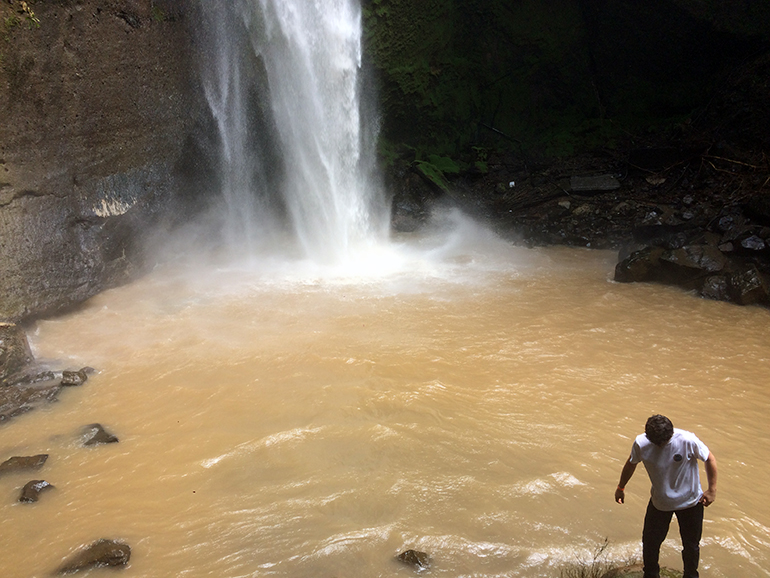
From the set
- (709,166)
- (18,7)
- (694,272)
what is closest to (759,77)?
(709,166)

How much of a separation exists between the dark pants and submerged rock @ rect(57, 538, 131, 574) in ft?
9.97

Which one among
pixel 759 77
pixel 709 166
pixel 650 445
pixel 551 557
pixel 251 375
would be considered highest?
pixel 759 77

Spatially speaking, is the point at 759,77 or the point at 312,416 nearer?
the point at 312,416

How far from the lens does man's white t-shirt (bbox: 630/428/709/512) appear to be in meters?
2.82

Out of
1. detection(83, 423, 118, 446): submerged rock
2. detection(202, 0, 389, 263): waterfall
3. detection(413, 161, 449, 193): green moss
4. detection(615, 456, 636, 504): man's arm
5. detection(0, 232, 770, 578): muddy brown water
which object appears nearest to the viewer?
detection(615, 456, 636, 504): man's arm

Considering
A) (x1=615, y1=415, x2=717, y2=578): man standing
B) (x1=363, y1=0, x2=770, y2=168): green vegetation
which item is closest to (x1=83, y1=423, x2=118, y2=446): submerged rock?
(x1=615, y1=415, x2=717, y2=578): man standing

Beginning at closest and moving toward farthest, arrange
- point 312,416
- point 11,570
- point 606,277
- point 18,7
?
point 11,570 → point 312,416 → point 18,7 → point 606,277

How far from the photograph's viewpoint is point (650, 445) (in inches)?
114

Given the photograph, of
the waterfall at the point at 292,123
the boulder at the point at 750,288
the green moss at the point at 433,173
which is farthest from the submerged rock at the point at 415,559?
the green moss at the point at 433,173

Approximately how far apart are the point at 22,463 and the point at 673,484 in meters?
4.58

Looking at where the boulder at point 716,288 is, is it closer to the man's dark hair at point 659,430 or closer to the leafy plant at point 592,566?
the leafy plant at point 592,566

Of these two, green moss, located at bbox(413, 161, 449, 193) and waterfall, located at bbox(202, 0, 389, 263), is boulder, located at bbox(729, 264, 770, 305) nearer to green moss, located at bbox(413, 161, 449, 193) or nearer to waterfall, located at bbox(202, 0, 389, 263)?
A: waterfall, located at bbox(202, 0, 389, 263)

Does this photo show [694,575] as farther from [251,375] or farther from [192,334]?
[192,334]

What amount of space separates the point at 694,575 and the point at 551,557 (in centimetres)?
77
